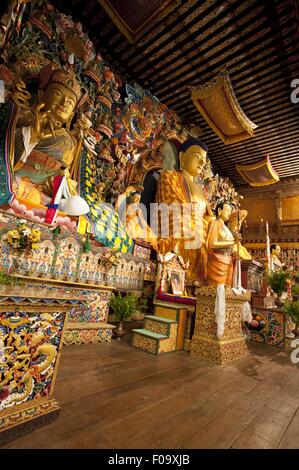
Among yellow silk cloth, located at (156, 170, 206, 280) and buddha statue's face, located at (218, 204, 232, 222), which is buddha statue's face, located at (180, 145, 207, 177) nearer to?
yellow silk cloth, located at (156, 170, 206, 280)

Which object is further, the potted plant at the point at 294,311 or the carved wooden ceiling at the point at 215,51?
the carved wooden ceiling at the point at 215,51

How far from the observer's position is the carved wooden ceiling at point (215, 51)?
4504mm

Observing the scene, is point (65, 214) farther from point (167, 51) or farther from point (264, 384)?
point (167, 51)

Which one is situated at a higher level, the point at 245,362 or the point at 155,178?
the point at 155,178

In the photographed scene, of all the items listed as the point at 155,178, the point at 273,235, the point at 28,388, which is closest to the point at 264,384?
the point at 28,388

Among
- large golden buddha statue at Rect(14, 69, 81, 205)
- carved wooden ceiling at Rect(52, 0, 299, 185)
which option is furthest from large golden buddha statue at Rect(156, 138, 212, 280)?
large golden buddha statue at Rect(14, 69, 81, 205)

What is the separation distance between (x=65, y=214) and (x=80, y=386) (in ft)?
8.85

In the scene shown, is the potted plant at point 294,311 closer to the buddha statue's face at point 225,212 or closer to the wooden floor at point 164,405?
the wooden floor at point 164,405

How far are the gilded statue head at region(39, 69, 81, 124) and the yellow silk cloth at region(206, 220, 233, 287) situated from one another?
124 inches

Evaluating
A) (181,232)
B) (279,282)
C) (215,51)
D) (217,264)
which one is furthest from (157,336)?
(215,51)

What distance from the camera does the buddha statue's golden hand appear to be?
3.70 m

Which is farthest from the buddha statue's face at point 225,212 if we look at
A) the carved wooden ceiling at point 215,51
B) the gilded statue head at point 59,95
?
the carved wooden ceiling at point 215,51

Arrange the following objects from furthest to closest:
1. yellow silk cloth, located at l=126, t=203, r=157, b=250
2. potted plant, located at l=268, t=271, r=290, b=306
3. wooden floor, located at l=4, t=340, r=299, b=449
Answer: yellow silk cloth, located at l=126, t=203, r=157, b=250
potted plant, located at l=268, t=271, r=290, b=306
wooden floor, located at l=4, t=340, r=299, b=449

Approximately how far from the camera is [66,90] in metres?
3.85
